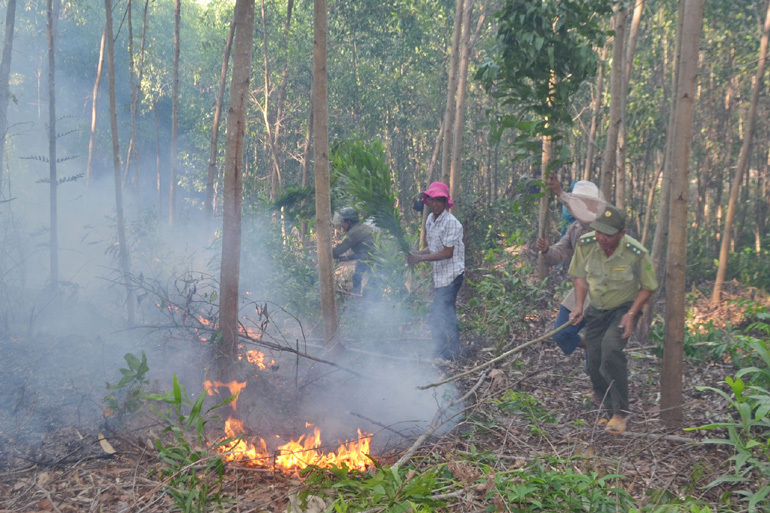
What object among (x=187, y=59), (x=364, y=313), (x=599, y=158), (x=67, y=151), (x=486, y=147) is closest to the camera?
(x=364, y=313)

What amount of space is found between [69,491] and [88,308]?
5.22 m

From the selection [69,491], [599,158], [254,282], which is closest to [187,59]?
[599,158]

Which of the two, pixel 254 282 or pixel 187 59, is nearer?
pixel 254 282

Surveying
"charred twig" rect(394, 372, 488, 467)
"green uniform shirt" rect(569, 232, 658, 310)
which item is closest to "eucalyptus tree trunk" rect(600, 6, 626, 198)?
"green uniform shirt" rect(569, 232, 658, 310)

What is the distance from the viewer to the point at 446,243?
6379mm

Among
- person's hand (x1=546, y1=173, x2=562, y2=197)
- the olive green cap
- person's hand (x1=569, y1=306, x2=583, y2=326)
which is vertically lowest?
person's hand (x1=569, y1=306, x2=583, y2=326)

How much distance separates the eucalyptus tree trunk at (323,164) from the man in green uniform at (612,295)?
2.30 m

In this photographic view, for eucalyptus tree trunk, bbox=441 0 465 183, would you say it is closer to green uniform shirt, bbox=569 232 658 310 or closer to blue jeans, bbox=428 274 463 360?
blue jeans, bbox=428 274 463 360

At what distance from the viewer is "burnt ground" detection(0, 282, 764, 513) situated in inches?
147

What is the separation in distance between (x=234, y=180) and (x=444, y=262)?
8.76 ft

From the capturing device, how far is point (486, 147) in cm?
1720

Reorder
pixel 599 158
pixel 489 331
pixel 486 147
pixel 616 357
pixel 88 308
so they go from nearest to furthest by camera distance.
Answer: pixel 616 357, pixel 489 331, pixel 88 308, pixel 599 158, pixel 486 147

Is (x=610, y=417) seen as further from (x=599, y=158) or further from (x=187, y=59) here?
(x=187, y=59)

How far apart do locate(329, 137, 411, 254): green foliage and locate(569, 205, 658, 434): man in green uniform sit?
2.20 metres
